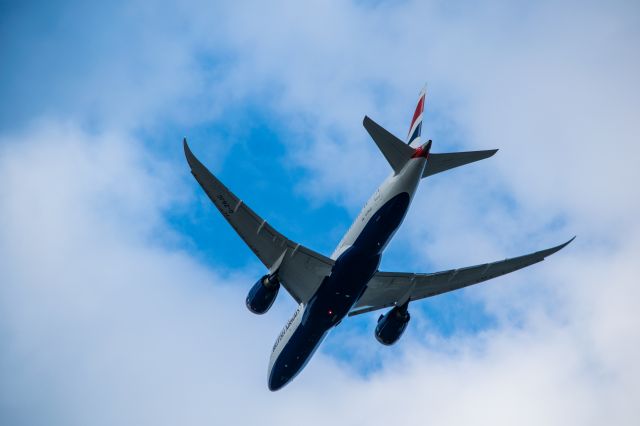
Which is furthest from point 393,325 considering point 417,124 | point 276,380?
point 417,124

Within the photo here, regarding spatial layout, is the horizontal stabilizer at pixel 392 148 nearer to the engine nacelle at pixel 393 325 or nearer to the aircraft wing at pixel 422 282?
the aircraft wing at pixel 422 282

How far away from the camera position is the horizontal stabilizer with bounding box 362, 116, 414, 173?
2599cm

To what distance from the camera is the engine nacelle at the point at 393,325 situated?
112ft

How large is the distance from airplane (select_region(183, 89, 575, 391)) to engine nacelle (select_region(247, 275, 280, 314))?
0.05 m

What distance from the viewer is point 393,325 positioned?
112 feet

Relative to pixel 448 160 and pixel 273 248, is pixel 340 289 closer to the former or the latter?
pixel 273 248

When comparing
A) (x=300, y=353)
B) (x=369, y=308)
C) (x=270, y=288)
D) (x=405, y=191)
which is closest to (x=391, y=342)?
(x=369, y=308)

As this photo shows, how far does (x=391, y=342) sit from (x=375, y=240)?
888 centimetres

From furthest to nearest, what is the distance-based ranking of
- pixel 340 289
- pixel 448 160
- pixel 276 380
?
pixel 276 380 → pixel 340 289 → pixel 448 160

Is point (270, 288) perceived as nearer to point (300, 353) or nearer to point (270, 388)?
point (300, 353)

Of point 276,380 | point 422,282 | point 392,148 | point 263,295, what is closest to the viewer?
point 392,148

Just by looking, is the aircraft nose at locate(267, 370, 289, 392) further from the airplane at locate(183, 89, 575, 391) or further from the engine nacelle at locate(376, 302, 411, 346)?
the engine nacelle at locate(376, 302, 411, 346)

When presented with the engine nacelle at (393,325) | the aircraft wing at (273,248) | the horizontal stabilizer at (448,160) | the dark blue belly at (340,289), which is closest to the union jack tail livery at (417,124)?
the horizontal stabilizer at (448,160)

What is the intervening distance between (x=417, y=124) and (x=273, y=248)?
8.93 metres
